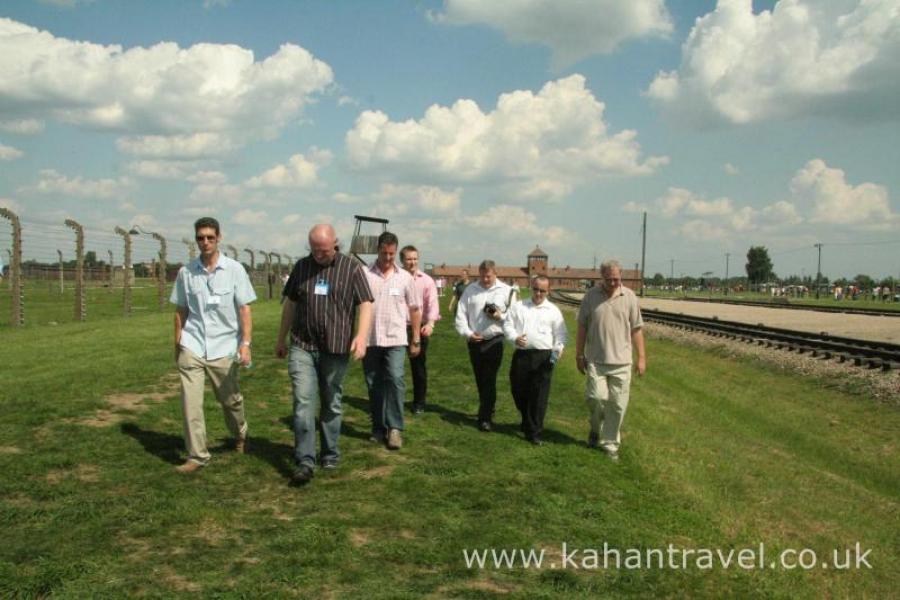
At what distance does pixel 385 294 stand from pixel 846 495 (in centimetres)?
520

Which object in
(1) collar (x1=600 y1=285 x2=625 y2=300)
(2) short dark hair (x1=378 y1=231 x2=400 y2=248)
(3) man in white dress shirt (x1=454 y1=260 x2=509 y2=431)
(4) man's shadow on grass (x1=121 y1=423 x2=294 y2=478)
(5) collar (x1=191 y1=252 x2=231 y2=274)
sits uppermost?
(2) short dark hair (x1=378 y1=231 x2=400 y2=248)

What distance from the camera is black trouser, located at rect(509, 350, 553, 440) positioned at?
24.7ft

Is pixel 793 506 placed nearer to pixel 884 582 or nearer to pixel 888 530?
pixel 888 530

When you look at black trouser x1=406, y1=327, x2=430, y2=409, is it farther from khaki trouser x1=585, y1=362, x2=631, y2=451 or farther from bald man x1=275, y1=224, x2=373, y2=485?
bald man x1=275, y1=224, x2=373, y2=485

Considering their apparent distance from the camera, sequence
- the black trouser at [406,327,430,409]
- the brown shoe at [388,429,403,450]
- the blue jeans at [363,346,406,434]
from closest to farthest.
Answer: the brown shoe at [388,429,403,450]
the blue jeans at [363,346,406,434]
the black trouser at [406,327,430,409]

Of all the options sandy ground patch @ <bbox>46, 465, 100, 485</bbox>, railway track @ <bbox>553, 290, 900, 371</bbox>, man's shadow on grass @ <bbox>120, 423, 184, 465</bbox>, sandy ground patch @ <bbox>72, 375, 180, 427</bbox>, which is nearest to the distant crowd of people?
man's shadow on grass @ <bbox>120, 423, 184, 465</bbox>

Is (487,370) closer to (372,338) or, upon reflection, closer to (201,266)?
(372,338)

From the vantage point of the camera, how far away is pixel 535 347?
759 cm

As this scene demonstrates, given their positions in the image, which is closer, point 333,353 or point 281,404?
point 333,353

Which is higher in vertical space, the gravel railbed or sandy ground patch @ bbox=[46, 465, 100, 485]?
sandy ground patch @ bbox=[46, 465, 100, 485]

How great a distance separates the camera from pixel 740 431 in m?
11.4

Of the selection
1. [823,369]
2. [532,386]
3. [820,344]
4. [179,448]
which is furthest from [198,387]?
[820,344]

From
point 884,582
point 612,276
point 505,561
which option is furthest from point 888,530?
point 505,561

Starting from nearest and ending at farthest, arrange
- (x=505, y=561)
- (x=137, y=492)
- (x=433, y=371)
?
(x=505, y=561), (x=137, y=492), (x=433, y=371)
